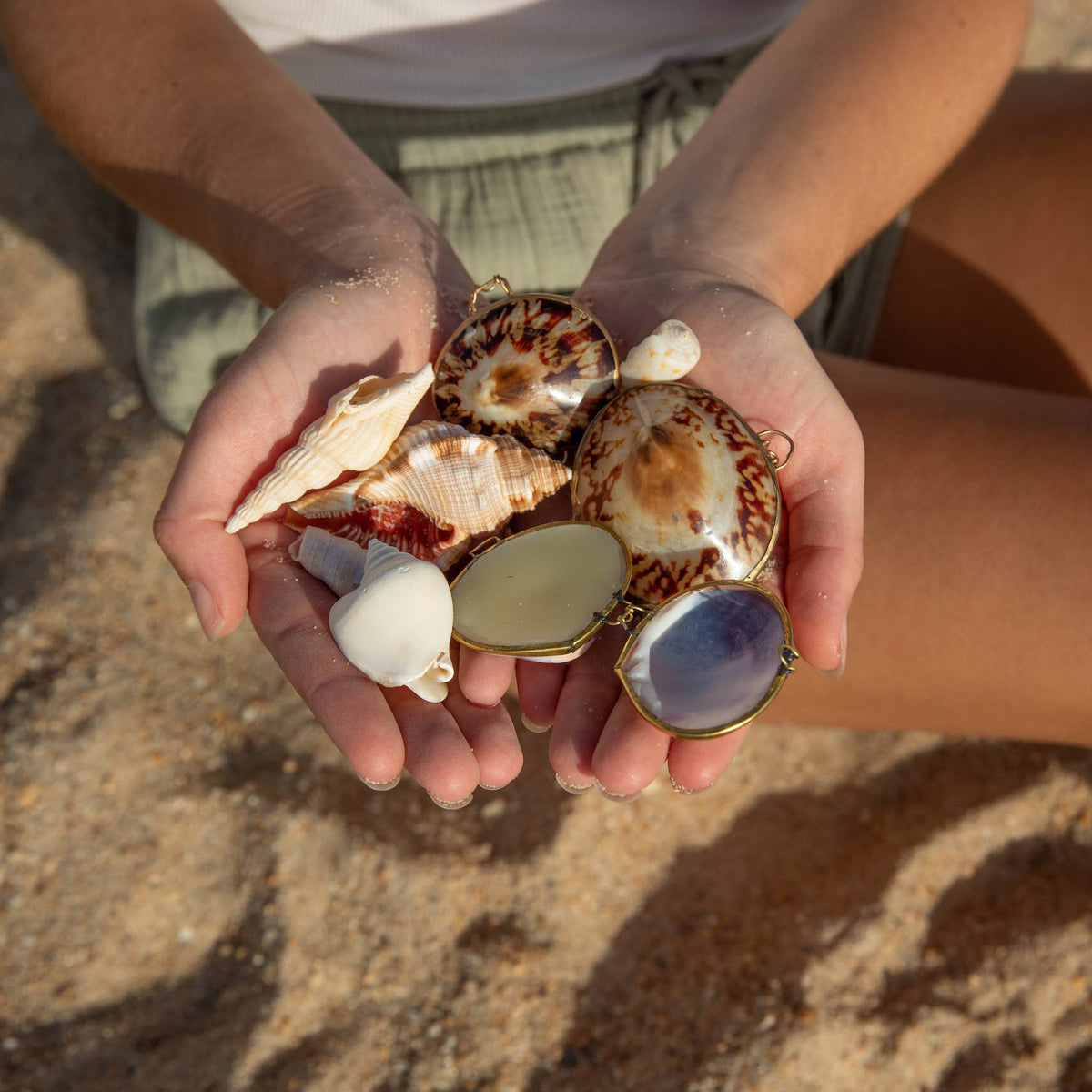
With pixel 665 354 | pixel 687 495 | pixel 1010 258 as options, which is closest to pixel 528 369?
pixel 665 354

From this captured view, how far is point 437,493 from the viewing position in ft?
6.27

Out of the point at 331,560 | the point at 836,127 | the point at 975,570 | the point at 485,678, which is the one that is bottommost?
the point at 975,570

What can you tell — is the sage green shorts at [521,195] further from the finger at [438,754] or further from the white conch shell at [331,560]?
the finger at [438,754]

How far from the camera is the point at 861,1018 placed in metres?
2.21

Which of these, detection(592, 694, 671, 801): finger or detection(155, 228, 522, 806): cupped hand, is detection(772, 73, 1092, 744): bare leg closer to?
detection(592, 694, 671, 801): finger

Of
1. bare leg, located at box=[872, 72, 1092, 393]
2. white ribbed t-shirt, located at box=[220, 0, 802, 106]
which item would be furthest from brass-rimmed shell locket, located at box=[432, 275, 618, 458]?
bare leg, located at box=[872, 72, 1092, 393]

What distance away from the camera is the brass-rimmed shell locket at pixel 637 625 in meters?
1.65

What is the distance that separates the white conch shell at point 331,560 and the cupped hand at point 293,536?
0.07 feet

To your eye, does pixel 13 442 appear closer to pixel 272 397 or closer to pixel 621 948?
pixel 272 397

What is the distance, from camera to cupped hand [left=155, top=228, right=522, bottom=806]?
1525 mm

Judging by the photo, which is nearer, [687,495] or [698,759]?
[698,759]

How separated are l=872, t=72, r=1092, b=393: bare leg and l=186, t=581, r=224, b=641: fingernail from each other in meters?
1.98

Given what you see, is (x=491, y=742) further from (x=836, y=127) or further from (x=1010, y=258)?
(x=1010, y=258)

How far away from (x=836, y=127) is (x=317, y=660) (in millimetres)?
1775
